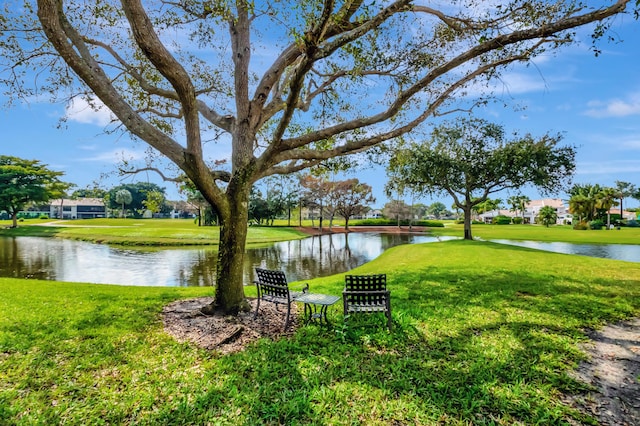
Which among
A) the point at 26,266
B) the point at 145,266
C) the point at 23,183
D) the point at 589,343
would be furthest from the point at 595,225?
the point at 23,183

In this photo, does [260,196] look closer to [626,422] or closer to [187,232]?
[187,232]

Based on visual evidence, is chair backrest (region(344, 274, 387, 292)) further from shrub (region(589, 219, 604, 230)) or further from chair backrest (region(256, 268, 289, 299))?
shrub (region(589, 219, 604, 230))

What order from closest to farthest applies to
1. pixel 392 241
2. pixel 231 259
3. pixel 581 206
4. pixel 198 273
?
pixel 231 259
pixel 198 273
pixel 392 241
pixel 581 206

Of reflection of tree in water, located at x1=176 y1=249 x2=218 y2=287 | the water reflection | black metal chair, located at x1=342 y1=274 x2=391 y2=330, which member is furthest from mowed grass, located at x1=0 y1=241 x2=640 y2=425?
the water reflection

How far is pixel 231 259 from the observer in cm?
634

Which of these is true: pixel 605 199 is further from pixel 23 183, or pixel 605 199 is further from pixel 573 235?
pixel 23 183

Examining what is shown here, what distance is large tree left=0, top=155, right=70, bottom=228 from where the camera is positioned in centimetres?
4712

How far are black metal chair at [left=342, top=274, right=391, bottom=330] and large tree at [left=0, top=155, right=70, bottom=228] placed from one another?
6137 centimetres

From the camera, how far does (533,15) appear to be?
21.4 feet

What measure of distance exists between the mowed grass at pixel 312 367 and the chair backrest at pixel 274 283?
0.80m

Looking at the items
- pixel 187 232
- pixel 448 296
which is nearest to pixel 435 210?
pixel 187 232

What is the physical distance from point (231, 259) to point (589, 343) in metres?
6.45

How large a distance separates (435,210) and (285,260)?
140 metres

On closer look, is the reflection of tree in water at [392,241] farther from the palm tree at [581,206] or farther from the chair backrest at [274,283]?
the palm tree at [581,206]
